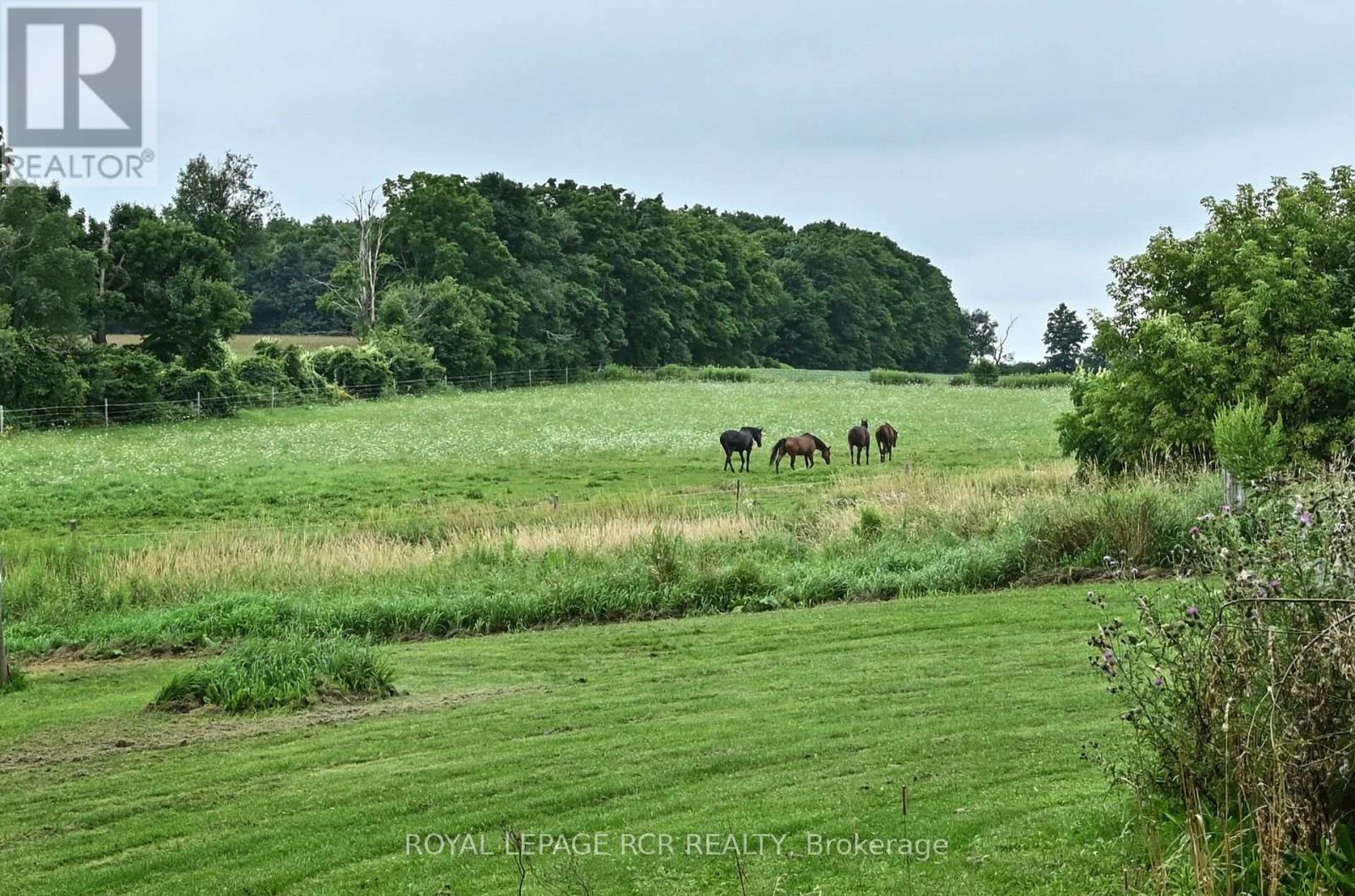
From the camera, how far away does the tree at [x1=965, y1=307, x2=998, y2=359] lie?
15375 cm

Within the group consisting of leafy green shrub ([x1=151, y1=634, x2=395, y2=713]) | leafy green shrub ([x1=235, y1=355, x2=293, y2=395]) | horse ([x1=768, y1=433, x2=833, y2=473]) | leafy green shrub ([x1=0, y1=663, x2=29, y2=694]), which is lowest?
leafy green shrub ([x1=0, y1=663, x2=29, y2=694])

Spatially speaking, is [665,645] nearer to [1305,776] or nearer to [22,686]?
[22,686]

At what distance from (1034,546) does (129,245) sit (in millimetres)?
54256

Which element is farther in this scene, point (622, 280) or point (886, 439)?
point (622, 280)

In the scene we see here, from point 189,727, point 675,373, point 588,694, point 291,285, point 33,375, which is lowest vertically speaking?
point 189,727

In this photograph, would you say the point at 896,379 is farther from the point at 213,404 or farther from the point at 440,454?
the point at 440,454

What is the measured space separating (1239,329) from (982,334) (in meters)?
141

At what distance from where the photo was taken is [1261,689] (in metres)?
5.24

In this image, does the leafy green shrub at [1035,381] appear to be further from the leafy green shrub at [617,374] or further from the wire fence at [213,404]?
the wire fence at [213,404]

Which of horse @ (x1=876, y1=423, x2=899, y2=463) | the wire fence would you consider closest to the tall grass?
horse @ (x1=876, y1=423, x2=899, y2=463)

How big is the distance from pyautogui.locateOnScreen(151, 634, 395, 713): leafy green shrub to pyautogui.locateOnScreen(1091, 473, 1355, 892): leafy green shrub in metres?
7.37

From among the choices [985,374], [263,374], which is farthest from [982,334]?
[263,374]

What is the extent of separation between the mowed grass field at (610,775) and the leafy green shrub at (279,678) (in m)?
0.31

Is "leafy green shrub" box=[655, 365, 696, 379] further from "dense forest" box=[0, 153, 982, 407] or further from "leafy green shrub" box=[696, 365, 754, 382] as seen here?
"dense forest" box=[0, 153, 982, 407]
